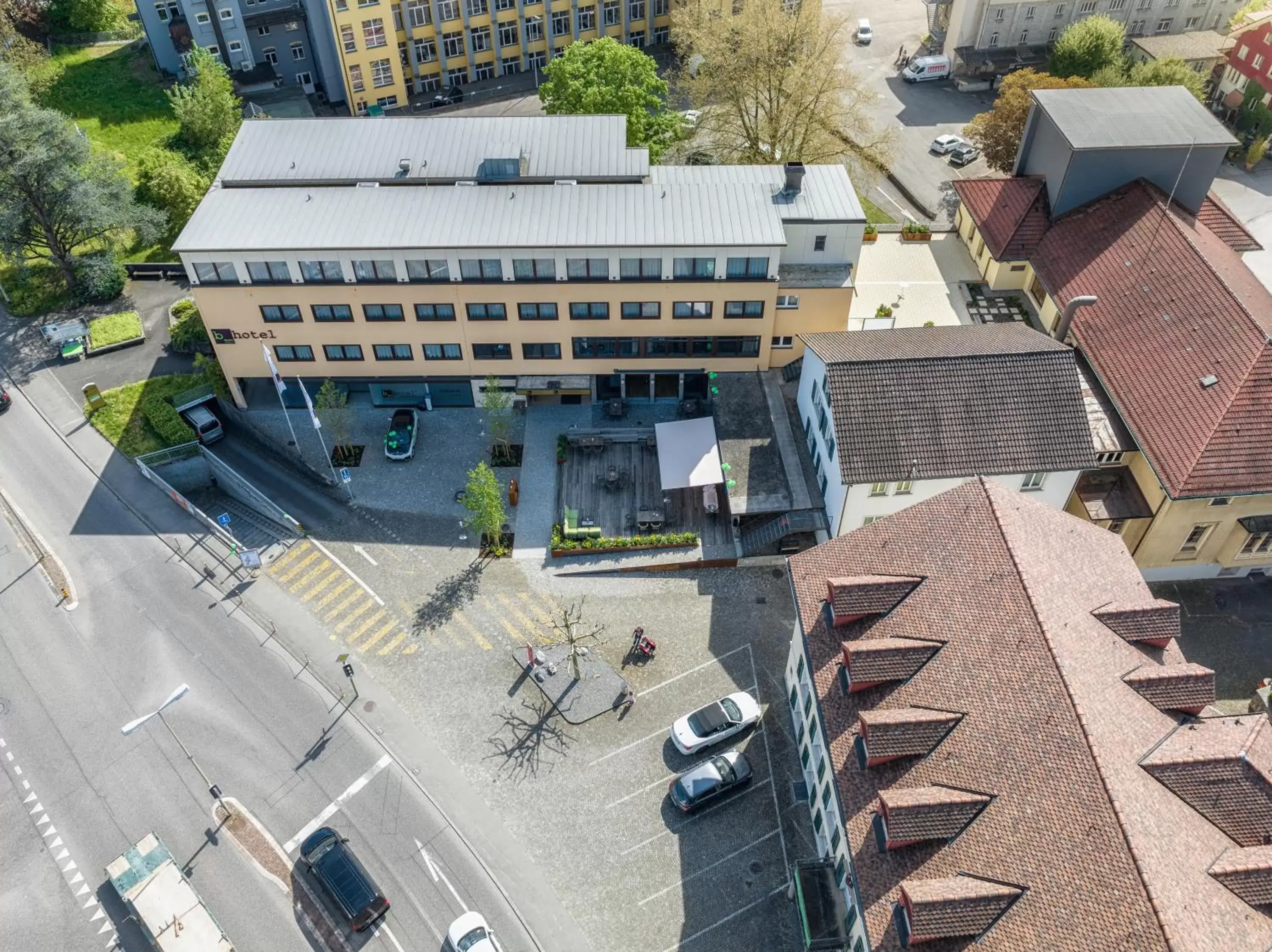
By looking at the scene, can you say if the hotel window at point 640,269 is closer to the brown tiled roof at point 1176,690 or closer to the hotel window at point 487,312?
the hotel window at point 487,312

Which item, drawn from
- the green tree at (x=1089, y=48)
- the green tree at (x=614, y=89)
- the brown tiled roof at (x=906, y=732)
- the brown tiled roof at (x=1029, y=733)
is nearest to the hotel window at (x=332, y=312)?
the green tree at (x=614, y=89)

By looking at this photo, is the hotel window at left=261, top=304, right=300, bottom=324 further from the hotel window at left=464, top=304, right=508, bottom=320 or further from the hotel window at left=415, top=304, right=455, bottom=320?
the hotel window at left=464, top=304, right=508, bottom=320

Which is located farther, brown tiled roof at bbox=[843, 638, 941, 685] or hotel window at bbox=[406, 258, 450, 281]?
hotel window at bbox=[406, 258, 450, 281]

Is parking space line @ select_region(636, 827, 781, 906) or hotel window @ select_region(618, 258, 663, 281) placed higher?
hotel window @ select_region(618, 258, 663, 281)

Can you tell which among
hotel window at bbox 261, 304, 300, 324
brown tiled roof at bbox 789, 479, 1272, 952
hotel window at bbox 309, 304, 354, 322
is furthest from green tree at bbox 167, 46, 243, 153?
brown tiled roof at bbox 789, 479, 1272, 952

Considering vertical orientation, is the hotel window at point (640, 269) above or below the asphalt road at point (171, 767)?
above

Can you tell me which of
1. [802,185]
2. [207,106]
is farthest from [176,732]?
[207,106]

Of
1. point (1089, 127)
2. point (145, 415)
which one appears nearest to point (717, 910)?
point (145, 415)
